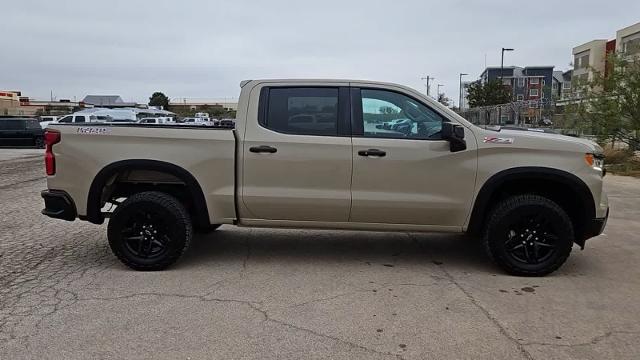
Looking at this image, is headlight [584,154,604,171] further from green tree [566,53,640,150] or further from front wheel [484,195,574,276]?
green tree [566,53,640,150]

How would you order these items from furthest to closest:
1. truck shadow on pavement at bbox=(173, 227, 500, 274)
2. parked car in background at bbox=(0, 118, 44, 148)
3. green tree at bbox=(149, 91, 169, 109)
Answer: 1. green tree at bbox=(149, 91, 169, 109)
2. parked car in background at bbox=(0, 118, 44, 148)
3. truck shadow on pavement at bbox=(173, 227, 500, 274)

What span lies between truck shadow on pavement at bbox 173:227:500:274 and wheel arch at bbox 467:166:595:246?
715mm

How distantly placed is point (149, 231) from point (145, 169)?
0.62 metres

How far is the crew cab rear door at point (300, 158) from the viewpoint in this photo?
541cm

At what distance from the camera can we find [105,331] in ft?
13.2

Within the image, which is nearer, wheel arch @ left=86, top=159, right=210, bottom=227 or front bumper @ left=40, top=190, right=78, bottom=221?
wheel arch @ left=86, top=159, right=210, bottom=227

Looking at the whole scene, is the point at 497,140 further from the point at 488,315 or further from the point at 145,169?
the point at 145,169

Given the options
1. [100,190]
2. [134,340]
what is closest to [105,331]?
[134,340]

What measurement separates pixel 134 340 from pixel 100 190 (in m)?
2.17

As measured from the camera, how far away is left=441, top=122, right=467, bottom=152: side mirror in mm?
5195

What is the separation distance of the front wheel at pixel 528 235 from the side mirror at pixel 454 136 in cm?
74

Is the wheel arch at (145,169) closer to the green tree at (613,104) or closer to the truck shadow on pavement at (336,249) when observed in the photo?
the truck shadow on pavement at (336,249)

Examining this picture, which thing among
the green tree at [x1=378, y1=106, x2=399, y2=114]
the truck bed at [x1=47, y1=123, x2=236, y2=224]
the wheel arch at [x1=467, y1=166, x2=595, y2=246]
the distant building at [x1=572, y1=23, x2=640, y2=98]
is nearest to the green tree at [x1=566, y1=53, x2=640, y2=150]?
the wheel arch at [x1=467, y1=166, x2=595, y2=246]

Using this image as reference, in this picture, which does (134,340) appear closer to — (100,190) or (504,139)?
(100,190)
